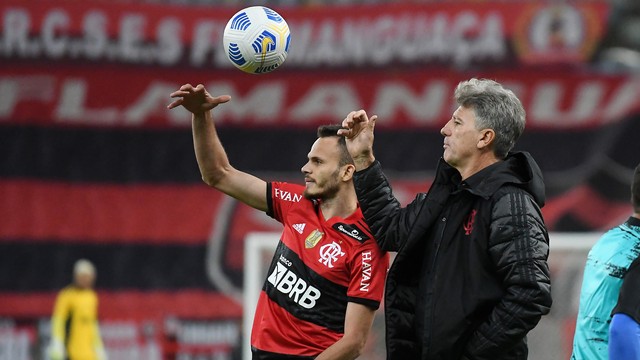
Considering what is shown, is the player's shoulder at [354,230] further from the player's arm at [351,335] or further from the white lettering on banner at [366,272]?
the player's arm at [351,335]

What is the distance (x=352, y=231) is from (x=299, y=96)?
8083mm

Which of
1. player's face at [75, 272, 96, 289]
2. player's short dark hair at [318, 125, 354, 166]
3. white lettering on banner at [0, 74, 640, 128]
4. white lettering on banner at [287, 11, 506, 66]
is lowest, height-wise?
player's face at [75, 272, 96, 289]

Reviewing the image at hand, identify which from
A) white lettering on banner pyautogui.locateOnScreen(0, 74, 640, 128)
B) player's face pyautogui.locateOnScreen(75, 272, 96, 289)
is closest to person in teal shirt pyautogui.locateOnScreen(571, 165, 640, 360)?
player's face pyautogui.locateOnScreen(75, 272, 96, 289)

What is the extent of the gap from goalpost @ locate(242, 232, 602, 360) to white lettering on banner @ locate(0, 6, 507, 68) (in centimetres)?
495

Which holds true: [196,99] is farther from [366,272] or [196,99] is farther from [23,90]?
[23,90]

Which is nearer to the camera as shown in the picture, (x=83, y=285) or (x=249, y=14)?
(x=249, y=14)

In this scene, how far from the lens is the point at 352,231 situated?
4.47 metres

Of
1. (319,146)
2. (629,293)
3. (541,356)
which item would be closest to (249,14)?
(319,146)

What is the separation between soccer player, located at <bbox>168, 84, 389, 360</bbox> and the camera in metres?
4.36

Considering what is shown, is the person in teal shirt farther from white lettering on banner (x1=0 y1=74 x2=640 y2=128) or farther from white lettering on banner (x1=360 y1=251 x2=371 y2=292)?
white lettering on banner (x1=0 y1=74 x2=640 y2=128)

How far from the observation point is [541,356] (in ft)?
24.1

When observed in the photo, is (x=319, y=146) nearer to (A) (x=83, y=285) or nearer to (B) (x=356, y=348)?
(B) (x=356, y=348)

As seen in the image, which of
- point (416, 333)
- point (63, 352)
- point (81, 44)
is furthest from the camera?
point (81, 44)

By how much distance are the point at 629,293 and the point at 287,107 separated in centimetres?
893
